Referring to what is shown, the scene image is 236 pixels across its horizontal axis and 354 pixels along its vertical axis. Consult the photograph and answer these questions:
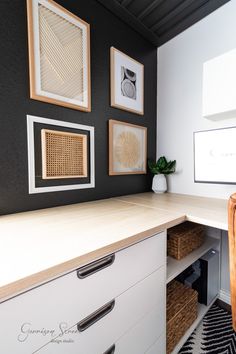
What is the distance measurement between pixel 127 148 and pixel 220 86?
73 centimetres

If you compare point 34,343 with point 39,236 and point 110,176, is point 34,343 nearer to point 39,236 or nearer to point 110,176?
point 39,236

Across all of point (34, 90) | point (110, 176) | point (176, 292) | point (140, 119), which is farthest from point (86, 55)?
point (176, 292)

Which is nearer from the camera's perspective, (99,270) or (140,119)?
(99,270)

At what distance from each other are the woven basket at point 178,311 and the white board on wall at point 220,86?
1.17 meters

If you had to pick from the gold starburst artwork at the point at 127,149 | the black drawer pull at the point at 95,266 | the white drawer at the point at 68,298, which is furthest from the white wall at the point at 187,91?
the black drawer pull at the point at 95,266

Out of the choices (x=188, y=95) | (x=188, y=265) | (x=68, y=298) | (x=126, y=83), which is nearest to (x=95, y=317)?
(x=68, y=298)

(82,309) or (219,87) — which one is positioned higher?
(219,87)

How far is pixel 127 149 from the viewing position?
143cm

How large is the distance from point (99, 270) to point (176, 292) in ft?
2.80

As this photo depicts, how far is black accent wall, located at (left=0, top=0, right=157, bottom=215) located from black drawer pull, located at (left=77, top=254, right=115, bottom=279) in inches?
23.4

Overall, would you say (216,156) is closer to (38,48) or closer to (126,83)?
(126,83)

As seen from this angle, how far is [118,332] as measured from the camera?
A: 25.0 inches

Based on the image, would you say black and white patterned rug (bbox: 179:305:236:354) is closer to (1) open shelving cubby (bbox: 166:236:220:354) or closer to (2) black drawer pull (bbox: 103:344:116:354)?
(1) open shelving cubby (bbox: 166:236:220:354)

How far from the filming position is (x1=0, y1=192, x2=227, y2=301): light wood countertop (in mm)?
425
